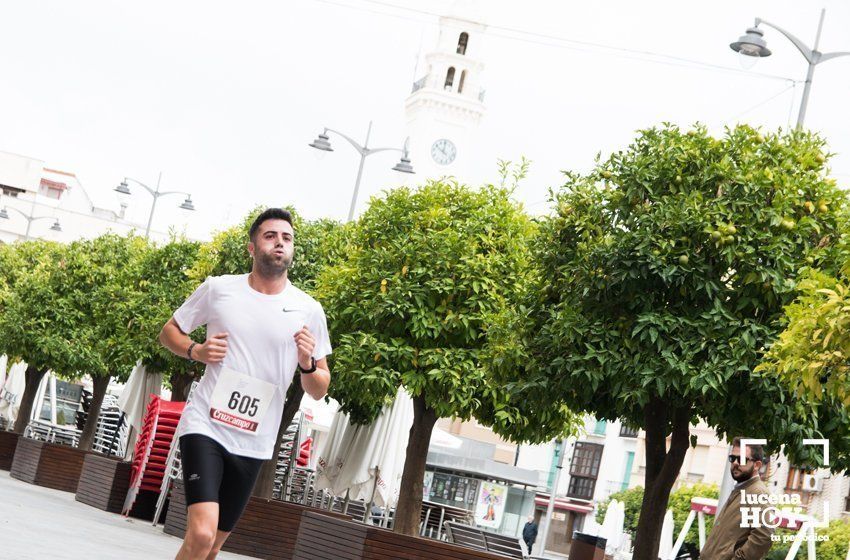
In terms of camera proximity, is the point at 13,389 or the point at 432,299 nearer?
the point at 432,299

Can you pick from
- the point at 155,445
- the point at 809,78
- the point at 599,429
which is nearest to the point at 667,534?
the point at 155,445

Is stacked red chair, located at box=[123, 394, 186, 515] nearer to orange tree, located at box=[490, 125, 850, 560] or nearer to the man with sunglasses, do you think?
orange tree, located at box=[490, 125, 850, 560]

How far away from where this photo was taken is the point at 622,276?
1130 centimetres

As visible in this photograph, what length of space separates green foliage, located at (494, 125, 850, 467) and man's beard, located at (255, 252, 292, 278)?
16.9 ft

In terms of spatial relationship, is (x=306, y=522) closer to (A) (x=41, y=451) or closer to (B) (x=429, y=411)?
(B) (x=429, y=411)

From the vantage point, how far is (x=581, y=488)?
87.1 metres

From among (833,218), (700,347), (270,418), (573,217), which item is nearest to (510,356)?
(573,217)

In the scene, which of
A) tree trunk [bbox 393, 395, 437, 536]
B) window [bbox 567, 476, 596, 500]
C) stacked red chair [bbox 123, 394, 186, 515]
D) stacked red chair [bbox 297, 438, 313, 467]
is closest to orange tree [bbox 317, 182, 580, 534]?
tree trunk [bbox 393, 395, 437, 536]

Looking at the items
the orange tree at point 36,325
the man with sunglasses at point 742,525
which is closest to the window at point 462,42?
the orange tree at point 36,325

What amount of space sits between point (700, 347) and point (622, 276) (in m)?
0.89

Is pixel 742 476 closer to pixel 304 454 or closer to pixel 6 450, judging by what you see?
pixel 304 454

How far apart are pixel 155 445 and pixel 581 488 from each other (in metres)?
68.8

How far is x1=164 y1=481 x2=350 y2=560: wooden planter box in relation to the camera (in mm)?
18109

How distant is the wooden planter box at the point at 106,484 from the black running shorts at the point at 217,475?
50.4 feet
